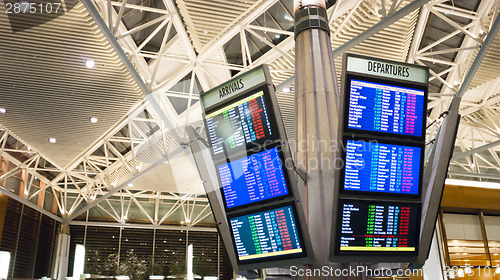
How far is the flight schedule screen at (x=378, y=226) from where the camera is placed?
3.58 metres

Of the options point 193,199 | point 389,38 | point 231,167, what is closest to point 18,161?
point 193,199

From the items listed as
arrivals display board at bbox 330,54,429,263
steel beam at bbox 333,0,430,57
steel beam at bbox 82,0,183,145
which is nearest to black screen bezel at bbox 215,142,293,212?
arrivals display board at bbox 330,54,429,263

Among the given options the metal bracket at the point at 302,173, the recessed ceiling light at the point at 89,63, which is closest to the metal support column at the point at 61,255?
the recessed ceiling light at the point at 89,63

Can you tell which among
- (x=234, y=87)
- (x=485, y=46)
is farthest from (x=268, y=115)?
(x=485, y=46)

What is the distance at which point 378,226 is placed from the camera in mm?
3664

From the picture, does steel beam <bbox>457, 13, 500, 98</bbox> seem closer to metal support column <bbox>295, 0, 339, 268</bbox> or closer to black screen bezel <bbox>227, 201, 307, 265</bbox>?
metal support column <bbox>295, 0, 339, 268</bbox>

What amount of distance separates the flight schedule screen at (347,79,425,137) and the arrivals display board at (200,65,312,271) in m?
0.65

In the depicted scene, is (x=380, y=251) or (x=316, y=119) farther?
(x=316, y=119)

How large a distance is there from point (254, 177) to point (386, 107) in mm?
1282

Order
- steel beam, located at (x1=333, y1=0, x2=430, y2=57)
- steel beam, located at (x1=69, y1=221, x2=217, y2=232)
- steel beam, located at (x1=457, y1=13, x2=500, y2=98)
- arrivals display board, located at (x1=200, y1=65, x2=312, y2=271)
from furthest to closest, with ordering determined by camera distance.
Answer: steel beam, located at (x1=69, y1=221, x2=217, y2=232) → steel beam, located at (x1=457, y1=13, x2=500, y2=98) → steel beam, located at (x1=333, y1=0, x2=430, y2=57) → arrivals display board, located at (x1=200, y1=65, x2=312, y2=271)

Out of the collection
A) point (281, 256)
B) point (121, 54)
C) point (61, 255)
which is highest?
point (121, 54)

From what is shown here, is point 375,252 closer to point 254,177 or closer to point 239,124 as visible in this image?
point 254,177

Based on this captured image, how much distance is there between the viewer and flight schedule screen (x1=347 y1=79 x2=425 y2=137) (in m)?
3.76

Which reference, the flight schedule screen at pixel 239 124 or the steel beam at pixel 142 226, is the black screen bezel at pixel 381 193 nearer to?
the flight schedule screen at pixel 239 124
